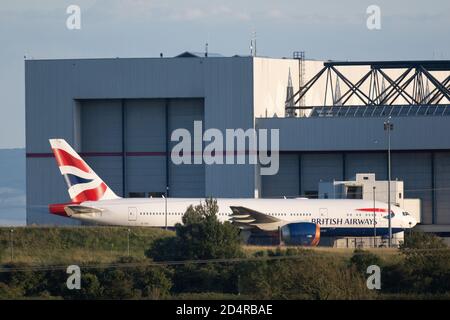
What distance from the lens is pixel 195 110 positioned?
10112 cm

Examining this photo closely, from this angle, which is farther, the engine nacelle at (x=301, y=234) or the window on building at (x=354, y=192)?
the window on building at (x=354, y=192)

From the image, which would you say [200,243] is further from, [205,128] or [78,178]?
[205,128]

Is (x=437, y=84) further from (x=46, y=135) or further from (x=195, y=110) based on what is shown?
(x=46, y=135)

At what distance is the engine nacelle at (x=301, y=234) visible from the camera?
8181 cm

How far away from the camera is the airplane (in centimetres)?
8281

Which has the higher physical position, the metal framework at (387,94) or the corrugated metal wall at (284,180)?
the metal framework at (387,94)

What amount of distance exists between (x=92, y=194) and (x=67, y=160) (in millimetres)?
2957

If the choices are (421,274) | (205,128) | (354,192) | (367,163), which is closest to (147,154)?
(205,128)

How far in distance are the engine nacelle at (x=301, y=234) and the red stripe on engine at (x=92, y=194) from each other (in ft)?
39.1

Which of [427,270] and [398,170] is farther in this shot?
[398,170]

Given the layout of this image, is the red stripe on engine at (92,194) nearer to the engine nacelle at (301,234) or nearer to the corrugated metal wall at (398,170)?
the engine nacelle at (301,234)

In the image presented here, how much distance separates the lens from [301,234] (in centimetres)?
8212

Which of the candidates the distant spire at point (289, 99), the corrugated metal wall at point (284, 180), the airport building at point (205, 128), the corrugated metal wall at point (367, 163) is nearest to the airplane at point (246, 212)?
the airport building at point (205, 128)
